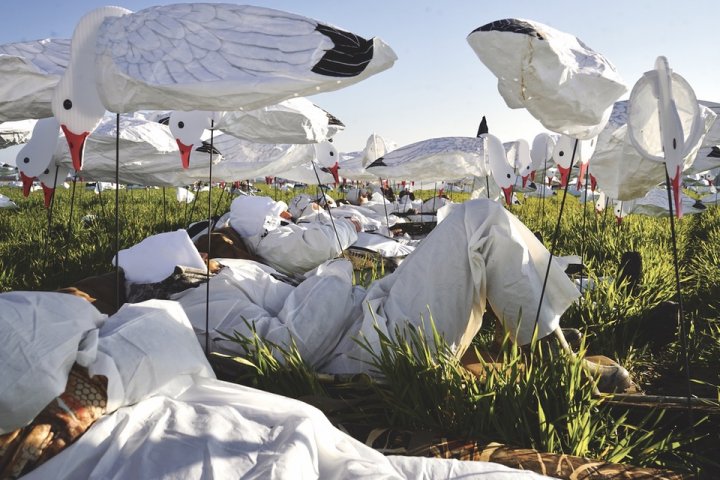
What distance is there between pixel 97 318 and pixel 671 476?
153 cm

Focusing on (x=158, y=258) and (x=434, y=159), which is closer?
(x=158, y=258)

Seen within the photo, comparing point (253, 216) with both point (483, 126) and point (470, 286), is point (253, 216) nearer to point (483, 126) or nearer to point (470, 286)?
point (470, 286)

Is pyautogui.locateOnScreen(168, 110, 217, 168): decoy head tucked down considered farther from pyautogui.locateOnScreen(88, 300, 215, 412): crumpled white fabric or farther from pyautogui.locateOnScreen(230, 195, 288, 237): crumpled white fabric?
pyautogui.locateOnScreen(88, 300, 215, 412): crumpled white fabric

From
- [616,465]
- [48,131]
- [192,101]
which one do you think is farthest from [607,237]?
[48,131]

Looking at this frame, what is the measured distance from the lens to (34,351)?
1.21 m

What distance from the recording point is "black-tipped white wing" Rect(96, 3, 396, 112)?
1557mm

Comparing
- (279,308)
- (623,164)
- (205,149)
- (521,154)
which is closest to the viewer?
(623,164)

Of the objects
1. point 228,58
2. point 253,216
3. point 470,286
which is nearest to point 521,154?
point 253,216

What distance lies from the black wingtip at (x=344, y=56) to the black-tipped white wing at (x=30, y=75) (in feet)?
4.14

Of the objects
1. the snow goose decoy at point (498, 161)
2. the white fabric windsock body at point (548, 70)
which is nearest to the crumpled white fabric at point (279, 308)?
the white fabric windsock body at point (548, 70)

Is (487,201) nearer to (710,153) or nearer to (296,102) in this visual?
(296,102)

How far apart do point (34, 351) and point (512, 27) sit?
1.53 meters

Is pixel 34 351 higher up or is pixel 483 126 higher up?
pixel 483 126

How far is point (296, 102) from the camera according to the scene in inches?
131
